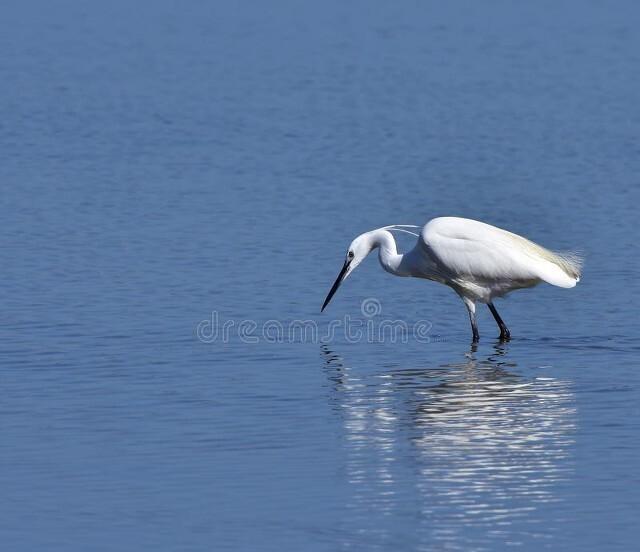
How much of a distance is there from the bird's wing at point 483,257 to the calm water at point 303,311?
0.61 metres

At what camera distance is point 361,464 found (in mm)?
10719

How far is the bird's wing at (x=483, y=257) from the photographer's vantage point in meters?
15.5

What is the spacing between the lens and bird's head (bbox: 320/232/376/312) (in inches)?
636

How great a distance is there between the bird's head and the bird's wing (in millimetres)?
794

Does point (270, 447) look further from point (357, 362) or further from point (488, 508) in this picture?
point (357, 362)

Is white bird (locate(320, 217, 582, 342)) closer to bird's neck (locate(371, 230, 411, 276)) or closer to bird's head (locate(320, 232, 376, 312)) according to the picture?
bird's neck (locate(371, 230, 411, 276))

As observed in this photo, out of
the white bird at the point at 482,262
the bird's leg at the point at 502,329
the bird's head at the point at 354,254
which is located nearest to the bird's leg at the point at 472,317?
the white bird at the point at 482,262

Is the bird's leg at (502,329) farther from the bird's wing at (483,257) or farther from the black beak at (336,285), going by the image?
the black beak at (336,285)

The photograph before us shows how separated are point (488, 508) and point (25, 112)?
2332 cm

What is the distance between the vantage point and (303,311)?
16.3 m

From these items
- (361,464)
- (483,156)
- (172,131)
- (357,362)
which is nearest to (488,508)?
(361,464)

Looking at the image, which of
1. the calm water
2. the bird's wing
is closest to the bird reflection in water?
the calm water

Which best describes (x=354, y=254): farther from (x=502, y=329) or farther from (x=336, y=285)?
(x=502, y=329)

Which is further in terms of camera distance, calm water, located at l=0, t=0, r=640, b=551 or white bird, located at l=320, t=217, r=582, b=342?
white bird, located at l=320, t=217, r=582, b=342
